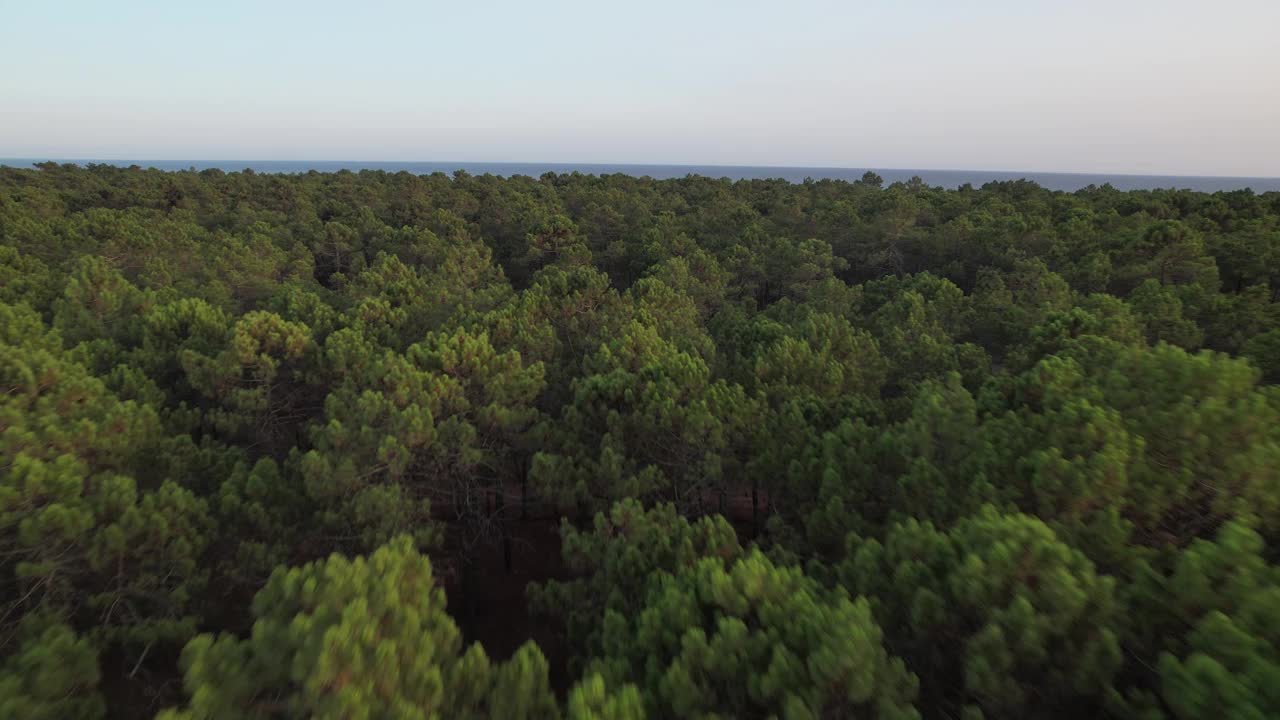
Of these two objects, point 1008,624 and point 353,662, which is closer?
point 353,662

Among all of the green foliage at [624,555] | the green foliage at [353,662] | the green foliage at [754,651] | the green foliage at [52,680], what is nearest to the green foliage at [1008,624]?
the green foliage at [754,651]

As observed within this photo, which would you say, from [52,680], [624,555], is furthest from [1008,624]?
[52,680]

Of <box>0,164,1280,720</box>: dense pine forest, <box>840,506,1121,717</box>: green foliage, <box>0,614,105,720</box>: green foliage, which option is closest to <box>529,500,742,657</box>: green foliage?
<box>0,164,1280,720</box>: dense pine forest

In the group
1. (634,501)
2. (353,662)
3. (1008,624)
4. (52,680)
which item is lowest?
(52,680)

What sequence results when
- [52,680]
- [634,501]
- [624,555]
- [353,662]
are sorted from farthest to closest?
1. [634,501]
2. [624,555]
3. [52,680]
4. [353,662]

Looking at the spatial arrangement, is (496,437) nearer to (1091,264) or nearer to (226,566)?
(226,566)

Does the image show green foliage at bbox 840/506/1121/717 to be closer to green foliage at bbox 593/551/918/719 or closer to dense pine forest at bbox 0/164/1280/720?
dense pine forest at bbox 0/164/1280/720

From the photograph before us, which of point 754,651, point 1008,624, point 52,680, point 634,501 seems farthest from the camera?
point 634,501

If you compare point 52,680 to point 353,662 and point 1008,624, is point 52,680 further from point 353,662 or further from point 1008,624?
point 1008,624
